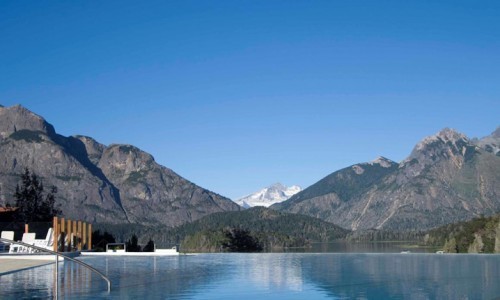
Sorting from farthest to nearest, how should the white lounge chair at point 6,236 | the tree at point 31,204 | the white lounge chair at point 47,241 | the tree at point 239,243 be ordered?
the tree at point 239,243, the tree at point 31,204, the white lounge chair at point 47,241, the white lounge chair at point 6,236

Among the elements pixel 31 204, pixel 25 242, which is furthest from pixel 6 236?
pixel 31 204

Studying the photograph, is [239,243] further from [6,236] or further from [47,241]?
[6,236]

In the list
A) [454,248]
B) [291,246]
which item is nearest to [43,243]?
[454,248]

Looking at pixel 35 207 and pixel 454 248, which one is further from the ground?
pixel 35 207

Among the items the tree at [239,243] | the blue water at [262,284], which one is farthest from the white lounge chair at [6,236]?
the tree at [239,243]

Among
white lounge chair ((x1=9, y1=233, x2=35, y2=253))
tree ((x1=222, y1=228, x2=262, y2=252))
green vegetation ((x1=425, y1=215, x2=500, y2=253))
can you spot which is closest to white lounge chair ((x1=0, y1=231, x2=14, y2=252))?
white lounge chair ((x1=9, y1=233, x2=35, y2=253))

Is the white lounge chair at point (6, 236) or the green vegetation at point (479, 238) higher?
the white lounge chair at point (6, 236)

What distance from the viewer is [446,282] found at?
76.4 ft

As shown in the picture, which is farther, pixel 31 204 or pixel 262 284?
pixel 31 204

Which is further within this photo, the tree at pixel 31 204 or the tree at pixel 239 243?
the tree at pixel 239 243

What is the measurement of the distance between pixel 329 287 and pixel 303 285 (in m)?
1.06

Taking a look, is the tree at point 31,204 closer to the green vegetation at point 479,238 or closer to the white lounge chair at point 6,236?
the white lounge chair at point 6,236

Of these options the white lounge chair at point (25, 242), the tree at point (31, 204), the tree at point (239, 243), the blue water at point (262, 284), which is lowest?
the tree at point (239, 243)

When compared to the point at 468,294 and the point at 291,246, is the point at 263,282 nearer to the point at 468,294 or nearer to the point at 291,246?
the point at 468,294
